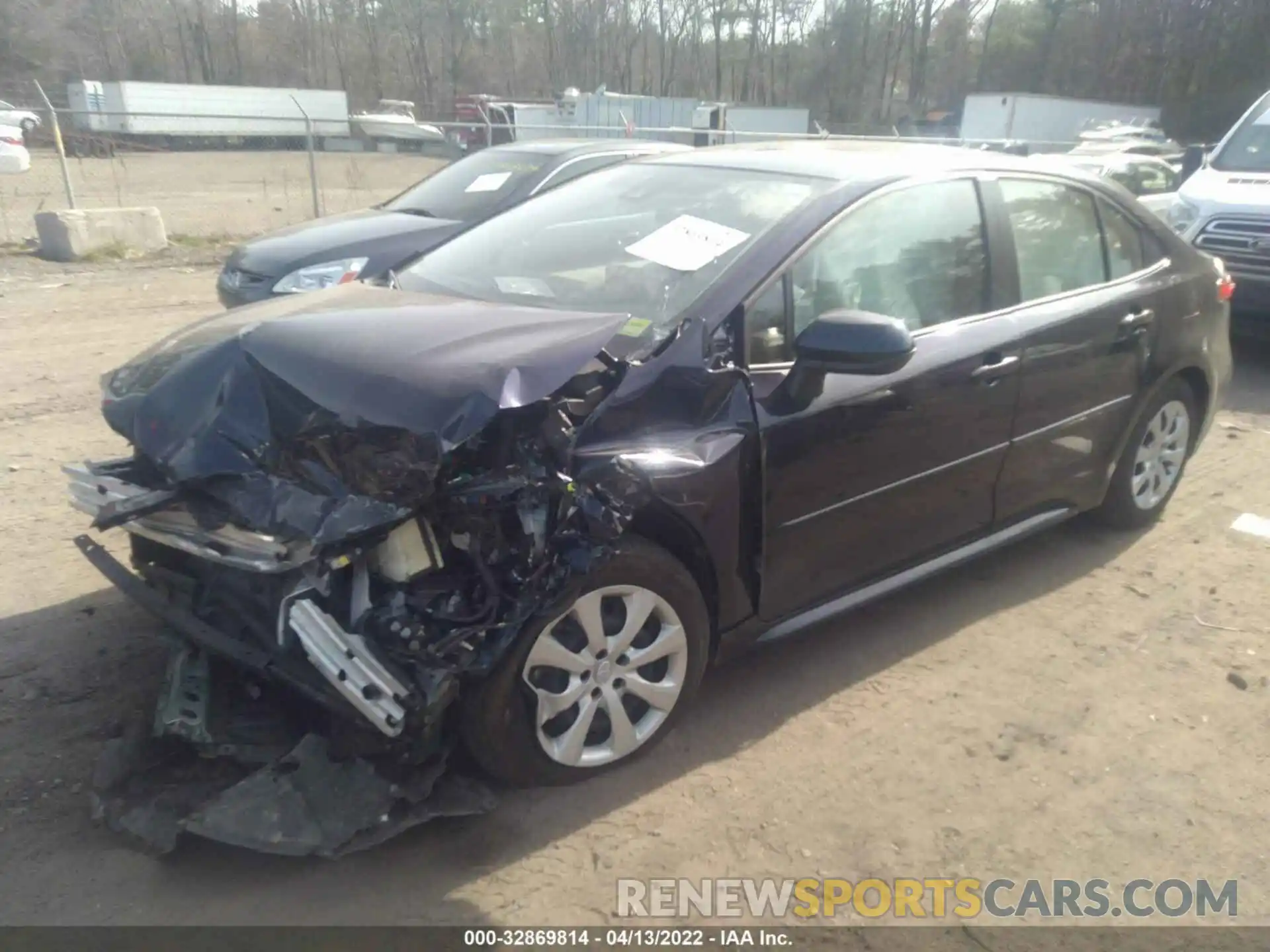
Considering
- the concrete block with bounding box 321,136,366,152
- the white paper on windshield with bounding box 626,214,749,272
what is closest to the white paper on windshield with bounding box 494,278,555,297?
the white paper on windshield with bounding box 626,214,749,272

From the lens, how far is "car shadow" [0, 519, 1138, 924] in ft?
8.41

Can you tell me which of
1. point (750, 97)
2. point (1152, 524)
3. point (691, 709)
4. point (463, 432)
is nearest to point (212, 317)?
point (463, 432)

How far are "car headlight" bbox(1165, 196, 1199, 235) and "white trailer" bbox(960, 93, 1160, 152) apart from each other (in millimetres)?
19493

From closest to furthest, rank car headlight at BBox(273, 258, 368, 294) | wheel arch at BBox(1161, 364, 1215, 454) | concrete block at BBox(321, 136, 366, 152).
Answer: wheel arch at BBox(1161, 364, 1215, 454) → car headlight at BBox(273, 258, 368, 294) → concrete block at BBox(321, 136, 366, 152)

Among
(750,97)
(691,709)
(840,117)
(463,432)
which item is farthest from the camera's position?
→ (750,97)

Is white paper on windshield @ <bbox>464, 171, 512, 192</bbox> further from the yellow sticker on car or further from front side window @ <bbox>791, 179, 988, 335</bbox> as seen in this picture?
the yellow sticker on car

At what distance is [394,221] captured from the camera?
25.6 ft

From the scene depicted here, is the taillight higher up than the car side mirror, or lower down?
lower down

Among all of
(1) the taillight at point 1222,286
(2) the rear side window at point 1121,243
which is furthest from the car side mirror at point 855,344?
(1) the taillight at point 1222,286

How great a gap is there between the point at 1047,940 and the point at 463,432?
6.54 feet

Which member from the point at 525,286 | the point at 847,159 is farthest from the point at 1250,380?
the point at 525,286

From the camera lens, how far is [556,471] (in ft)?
8.77

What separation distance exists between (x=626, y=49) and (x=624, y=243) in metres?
63.3

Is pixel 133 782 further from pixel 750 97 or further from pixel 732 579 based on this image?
pixel 750 97
